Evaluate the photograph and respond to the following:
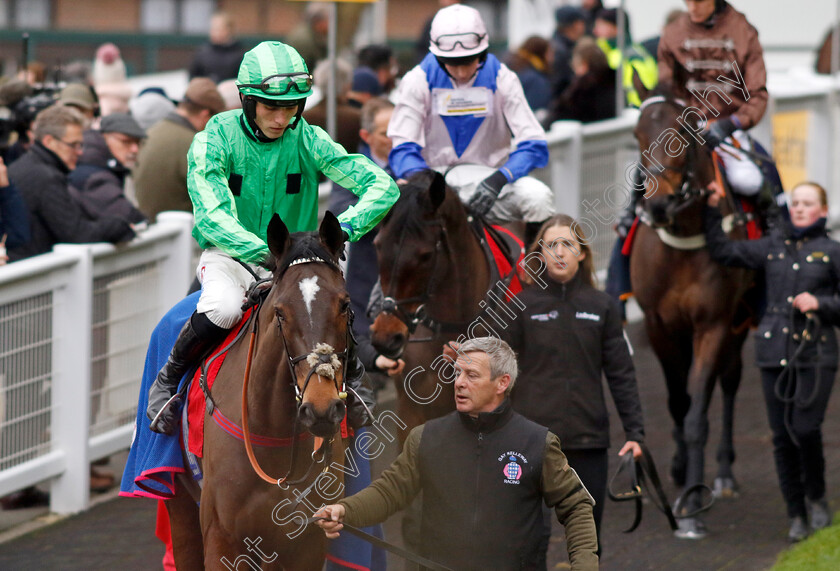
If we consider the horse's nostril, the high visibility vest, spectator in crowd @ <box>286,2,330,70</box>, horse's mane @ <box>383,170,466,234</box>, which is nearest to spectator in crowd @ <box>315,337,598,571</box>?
the horse's nostril

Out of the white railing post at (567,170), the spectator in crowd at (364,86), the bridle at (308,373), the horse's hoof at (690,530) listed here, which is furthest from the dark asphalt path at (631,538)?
the spectator in crowd at (364,86)

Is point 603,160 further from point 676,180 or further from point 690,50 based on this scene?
point 676,180

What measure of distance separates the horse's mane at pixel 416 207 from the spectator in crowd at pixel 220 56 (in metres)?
6.78

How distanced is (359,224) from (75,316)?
3087mm

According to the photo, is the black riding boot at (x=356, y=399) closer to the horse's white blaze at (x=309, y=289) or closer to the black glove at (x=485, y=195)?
the horse's white blaze at (x=309, y=289)

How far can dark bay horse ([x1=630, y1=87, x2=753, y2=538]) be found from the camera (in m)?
7.25

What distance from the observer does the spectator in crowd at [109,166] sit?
791 centimetres

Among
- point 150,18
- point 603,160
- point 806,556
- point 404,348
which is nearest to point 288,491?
point 404,348

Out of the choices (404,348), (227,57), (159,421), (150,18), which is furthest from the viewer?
(150,18)

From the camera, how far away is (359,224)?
4684 millimetres

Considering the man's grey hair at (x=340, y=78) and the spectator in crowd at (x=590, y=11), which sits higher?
the spectator in crowd at (x=590, y=11)

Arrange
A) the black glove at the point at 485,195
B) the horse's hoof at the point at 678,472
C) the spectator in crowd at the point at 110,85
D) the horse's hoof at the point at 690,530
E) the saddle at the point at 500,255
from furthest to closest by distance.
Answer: the spectator in crowd at the point at 110,85 → the horse's hoof at the point at 678,472 → the horse's hoof at the point at 690,530 → the black glove at the point at 485,195 → the saddle at the point at 500,255

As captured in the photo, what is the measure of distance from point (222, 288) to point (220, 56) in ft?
27.2

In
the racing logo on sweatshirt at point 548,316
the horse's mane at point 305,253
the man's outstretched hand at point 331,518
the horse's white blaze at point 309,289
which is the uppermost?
the horse's mane at point 305,253
